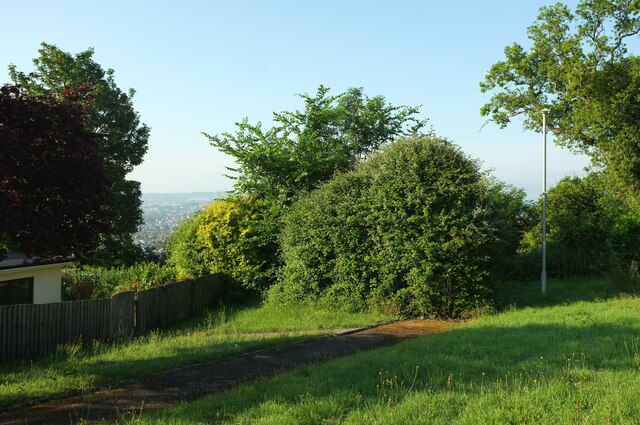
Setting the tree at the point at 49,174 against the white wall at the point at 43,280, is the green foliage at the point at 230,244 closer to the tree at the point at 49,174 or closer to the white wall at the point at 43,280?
the white wall at the point at 43,280

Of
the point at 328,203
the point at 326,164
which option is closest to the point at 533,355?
the point at 328,203

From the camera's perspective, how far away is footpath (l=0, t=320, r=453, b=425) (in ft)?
23.2

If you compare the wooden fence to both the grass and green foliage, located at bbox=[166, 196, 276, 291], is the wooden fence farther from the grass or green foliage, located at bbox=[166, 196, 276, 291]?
green foliage, located at bbox=[166, 196, 276, 291]

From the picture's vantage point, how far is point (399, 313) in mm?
15664

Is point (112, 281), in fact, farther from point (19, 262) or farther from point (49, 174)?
point (49, 174)

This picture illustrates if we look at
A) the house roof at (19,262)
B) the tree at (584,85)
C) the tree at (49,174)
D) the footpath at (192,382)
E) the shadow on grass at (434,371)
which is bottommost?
the footpath at (192,382)

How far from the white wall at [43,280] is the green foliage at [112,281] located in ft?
9.05

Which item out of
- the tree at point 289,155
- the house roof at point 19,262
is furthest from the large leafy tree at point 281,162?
the house roof at point 19,262

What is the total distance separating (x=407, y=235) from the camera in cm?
1541

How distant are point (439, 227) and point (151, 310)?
362 inches

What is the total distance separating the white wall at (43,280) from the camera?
54.8 feet

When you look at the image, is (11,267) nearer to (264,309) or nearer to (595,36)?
(264,309)

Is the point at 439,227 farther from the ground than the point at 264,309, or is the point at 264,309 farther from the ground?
the point at 439,227

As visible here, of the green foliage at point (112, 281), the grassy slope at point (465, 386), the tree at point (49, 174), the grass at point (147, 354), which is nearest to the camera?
the grassy slope at point (465, 386)
